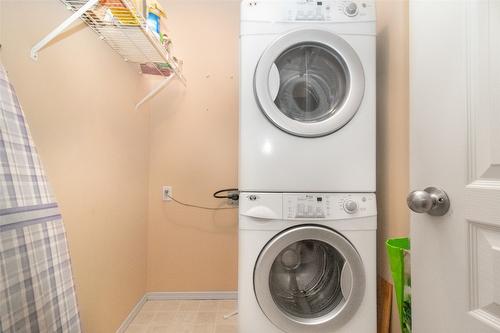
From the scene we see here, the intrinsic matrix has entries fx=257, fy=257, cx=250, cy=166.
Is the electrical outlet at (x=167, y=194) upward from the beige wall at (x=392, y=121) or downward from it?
downward

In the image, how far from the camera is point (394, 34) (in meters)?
1.23

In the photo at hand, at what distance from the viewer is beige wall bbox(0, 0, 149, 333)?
2.93 ft

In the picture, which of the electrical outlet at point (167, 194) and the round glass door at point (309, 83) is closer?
the round glass door at point (309, 83)

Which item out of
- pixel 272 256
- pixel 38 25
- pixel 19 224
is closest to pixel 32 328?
pixel 19 224

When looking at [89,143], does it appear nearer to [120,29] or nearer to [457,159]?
[120,29]

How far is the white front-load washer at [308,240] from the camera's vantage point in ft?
3.75

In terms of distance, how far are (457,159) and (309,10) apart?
3.27 feet

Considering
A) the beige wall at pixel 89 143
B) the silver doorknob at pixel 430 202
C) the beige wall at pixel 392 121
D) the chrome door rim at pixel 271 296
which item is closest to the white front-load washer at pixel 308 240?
the chrome door rim at pixel 271 296

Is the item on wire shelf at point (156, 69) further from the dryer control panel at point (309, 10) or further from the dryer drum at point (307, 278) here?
the dryer drum at point (307, 278)

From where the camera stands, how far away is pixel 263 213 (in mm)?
1168

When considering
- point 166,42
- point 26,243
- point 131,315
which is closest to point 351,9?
point 166,42

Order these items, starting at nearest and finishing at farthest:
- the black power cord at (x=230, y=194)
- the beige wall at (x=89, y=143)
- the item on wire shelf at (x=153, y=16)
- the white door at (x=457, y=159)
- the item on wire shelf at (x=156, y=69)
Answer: the white door at (x=457, y=159) < the beige wall at (x=89, y=143) < the item on wire shelf at (x=153, y=16) < the item on wire shelf at (x=156, y=69) < the black power cord at (x=230, y=194)

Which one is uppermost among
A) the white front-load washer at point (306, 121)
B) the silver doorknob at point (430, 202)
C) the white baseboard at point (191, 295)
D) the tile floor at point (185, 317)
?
the white front-load washer at point (306, 121)

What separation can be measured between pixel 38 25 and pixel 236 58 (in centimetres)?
128
